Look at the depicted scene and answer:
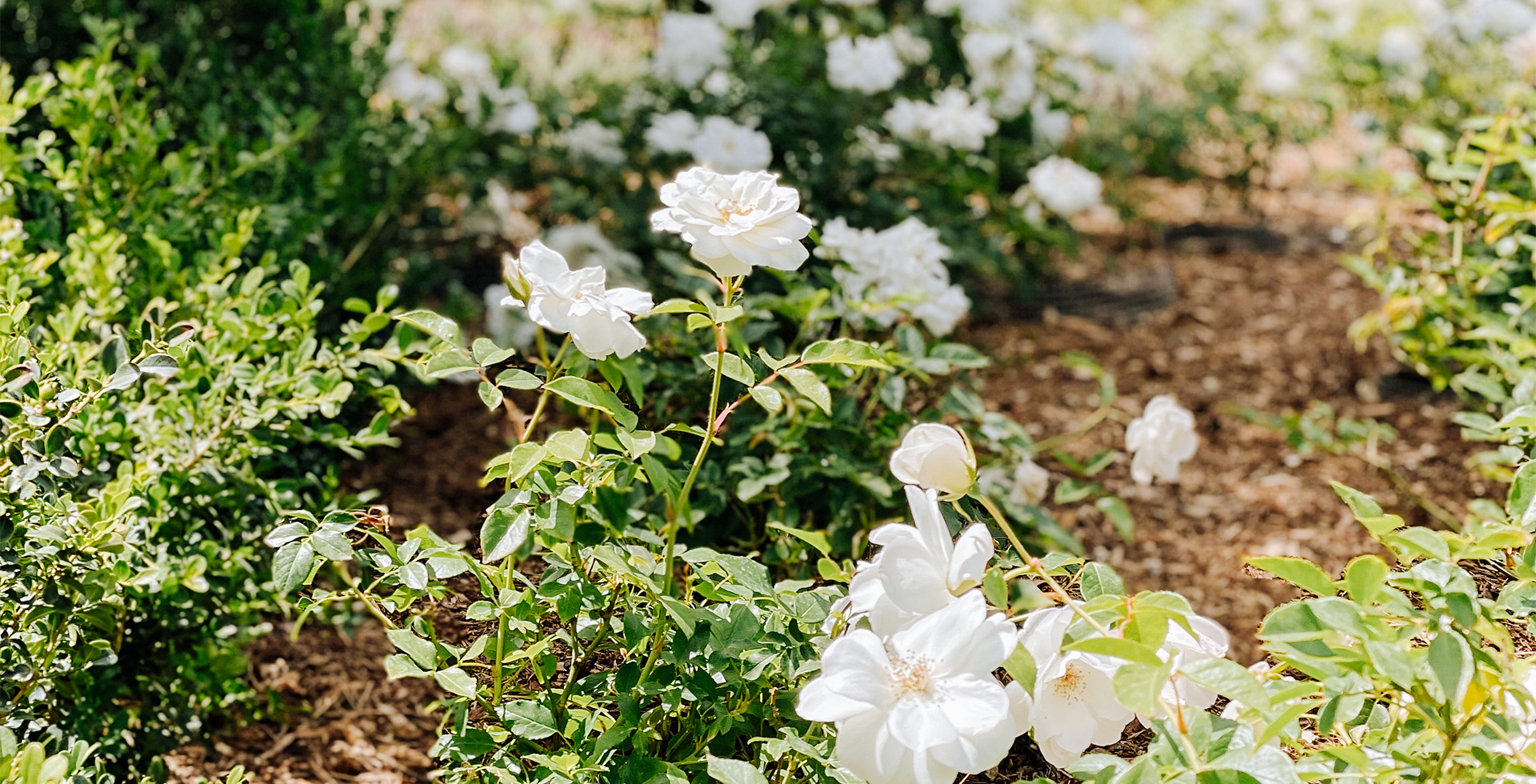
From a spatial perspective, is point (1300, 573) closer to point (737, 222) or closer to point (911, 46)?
point (737, 222)

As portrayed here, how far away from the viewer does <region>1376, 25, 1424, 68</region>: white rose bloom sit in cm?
425

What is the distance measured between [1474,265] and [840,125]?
154cm

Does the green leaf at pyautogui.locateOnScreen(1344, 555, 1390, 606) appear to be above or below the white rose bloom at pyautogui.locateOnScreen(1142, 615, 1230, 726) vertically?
above

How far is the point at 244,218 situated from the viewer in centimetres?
196

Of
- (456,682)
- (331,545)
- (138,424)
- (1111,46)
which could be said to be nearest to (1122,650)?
(456,682)

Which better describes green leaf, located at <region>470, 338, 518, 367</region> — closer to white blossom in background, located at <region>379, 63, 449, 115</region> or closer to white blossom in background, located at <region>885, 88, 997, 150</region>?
white blossom in background, located at <region>885, 88, 997, 150</region>

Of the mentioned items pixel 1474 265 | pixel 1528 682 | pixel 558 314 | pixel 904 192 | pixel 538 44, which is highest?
pixel 558 314

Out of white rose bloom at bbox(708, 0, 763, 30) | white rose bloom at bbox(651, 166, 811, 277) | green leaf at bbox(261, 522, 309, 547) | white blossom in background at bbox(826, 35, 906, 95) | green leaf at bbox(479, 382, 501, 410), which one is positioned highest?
white rose bloom at bbox(651, 166, 811, 277)

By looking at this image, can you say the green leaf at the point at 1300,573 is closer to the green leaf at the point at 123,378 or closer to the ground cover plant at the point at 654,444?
the ground cover plant at the point at 654,444

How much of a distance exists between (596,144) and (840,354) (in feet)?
6.83

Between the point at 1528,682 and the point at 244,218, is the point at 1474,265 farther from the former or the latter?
the point at 244,218

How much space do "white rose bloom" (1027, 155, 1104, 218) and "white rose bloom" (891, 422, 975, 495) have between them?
228 cm

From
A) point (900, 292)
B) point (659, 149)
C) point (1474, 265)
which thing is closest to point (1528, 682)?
point (900, 292)

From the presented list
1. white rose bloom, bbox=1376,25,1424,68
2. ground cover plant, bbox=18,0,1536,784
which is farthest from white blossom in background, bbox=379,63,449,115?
white rose bloom, bbox=1376,25,1424,68
